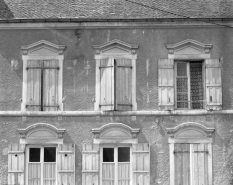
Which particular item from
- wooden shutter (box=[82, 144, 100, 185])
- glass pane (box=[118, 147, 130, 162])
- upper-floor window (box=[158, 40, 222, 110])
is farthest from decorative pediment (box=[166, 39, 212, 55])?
wooden shutter (box=[82, 144, 100, 185])

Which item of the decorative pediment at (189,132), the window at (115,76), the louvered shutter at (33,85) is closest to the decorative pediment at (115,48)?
the window at (115,76)

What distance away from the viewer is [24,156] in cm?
1803

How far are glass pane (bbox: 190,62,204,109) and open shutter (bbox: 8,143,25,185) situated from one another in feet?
18.3

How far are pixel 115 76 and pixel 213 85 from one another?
307cm

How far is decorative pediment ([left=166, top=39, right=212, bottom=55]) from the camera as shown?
18.5 metres

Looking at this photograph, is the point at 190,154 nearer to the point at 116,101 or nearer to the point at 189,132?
the point at 189,132

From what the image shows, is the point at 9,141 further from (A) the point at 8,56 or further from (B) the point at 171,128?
(B) the point at 171,128

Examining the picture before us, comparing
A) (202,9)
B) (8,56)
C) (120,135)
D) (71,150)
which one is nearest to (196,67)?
(202,9)

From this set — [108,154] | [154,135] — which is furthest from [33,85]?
[154,135]

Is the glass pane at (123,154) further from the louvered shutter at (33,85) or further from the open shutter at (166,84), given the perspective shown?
the louvered shutter at (33,85)

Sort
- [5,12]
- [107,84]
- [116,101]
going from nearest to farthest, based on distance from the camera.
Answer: [116,101]
[107,84]
[5,12]

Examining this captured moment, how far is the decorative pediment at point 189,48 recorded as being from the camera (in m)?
18.5

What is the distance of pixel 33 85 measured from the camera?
1842cm

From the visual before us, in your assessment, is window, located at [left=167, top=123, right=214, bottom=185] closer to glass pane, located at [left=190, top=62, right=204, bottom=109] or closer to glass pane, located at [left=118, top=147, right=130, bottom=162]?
glass pane, located at [left=190, top=62, right=204, bottom=109]
